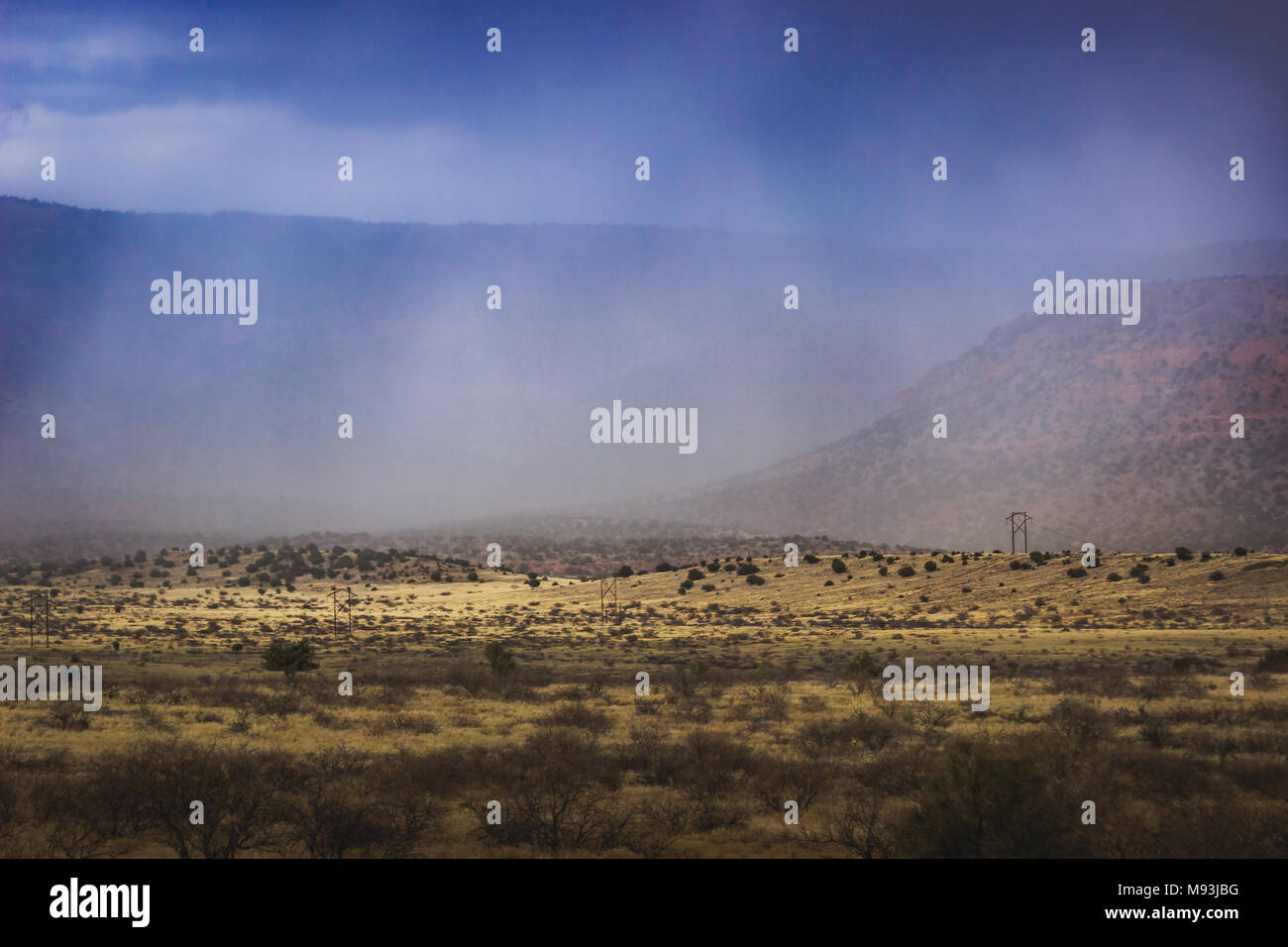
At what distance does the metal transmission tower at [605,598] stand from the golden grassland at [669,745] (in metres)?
10.5

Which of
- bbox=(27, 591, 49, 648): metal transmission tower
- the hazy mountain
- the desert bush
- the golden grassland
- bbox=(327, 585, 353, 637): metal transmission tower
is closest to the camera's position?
the golden grassland

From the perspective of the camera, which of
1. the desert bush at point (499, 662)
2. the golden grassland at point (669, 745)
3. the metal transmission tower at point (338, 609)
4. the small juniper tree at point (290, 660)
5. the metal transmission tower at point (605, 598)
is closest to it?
the golden grassland at point (669, 745)

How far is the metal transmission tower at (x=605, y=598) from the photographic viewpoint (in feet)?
214

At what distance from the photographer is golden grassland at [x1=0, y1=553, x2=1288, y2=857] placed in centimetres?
1480

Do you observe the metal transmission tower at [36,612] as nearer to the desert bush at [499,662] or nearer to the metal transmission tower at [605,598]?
Result: the desert bush at [499,662]

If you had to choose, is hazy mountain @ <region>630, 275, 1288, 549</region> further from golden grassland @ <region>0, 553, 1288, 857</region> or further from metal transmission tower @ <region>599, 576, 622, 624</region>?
golden grassland @ <region>0, 553, 1288, 857</region>

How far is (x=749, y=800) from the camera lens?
17328 millimetres

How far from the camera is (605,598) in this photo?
73.7 m

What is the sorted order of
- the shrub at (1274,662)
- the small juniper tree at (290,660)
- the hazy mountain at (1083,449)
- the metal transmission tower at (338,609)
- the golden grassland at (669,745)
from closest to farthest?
the golden grassland at (669,745), the shrub at (1274,662), the small juniper tree at (290,660), the metal transmission tower at (338,609), the hazy mountain at (1083,449)

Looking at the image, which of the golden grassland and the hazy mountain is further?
the hazy mountain

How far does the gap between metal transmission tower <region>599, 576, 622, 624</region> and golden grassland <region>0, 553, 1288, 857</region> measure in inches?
414

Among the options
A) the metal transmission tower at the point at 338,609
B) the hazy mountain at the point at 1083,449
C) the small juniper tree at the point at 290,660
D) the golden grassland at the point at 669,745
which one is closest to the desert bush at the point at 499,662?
the golden grassland at the point at 669,745

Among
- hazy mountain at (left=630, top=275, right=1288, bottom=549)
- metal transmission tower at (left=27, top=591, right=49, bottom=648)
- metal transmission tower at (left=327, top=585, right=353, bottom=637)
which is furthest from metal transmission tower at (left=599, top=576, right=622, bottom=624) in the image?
hazy mountain at (left=630, top=275, right=1288, bottom=549)
